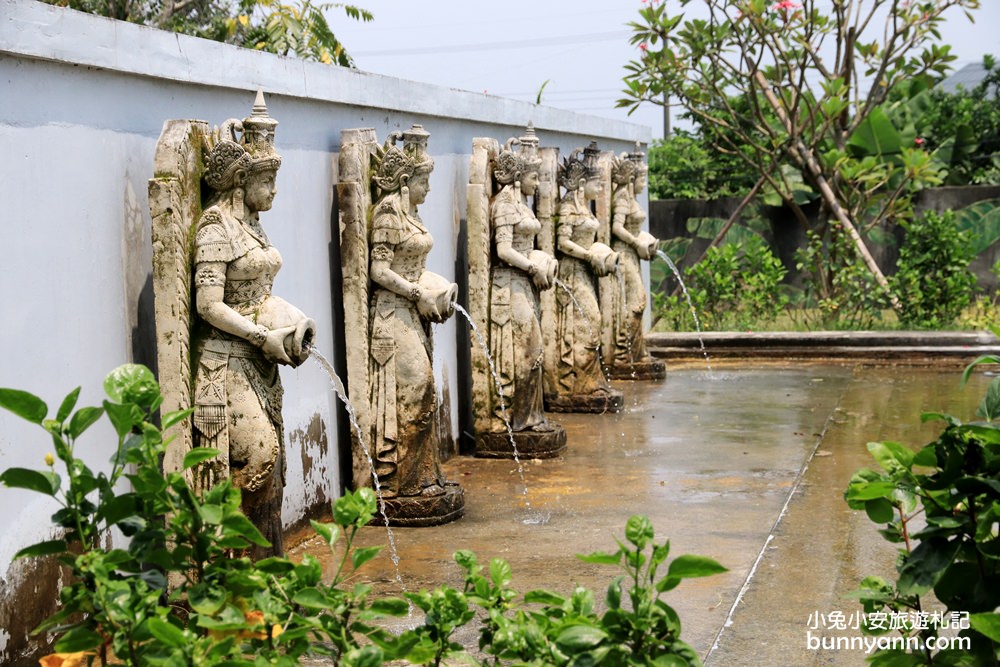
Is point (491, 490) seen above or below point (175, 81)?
below

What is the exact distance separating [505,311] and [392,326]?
1823 mm

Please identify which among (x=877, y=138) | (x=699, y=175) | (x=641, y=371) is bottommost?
(x=641, y=371)

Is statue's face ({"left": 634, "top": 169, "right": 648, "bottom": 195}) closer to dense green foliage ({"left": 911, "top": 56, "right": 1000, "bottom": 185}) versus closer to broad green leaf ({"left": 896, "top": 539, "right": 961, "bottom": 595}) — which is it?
broad green leaf ({"left": 896, "top": 539, "right": 961, "bottom": 595})

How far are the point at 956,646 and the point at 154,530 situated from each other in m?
1.73

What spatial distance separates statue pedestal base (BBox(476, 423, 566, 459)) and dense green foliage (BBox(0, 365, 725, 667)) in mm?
5336

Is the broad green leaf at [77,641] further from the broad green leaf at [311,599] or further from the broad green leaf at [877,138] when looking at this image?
the broad green leaf at [877,138]

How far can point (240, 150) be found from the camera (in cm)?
489

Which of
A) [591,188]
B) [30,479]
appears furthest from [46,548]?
[591,188]

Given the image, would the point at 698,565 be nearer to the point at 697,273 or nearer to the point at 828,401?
the point at 828,401

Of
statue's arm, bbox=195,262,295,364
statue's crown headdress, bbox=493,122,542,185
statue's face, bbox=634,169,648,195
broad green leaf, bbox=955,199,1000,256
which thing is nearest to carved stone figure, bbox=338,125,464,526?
statue's arm, bbox=195,262,295,364

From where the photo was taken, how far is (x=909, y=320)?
43.7 feet

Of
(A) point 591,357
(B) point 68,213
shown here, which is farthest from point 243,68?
(A) point 591,357

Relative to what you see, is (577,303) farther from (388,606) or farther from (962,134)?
(962,134)

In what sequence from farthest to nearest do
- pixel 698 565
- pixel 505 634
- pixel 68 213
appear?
pixel 68 213
pixel 505 634
pixel 698 565
